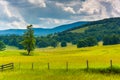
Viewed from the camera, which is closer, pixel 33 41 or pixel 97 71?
Answer: pixel 97 71

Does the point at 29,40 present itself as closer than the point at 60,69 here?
No

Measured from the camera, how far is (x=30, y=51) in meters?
154

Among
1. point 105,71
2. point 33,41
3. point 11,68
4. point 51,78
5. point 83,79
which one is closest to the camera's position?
point 83,79

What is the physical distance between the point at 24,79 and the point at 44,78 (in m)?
2.69

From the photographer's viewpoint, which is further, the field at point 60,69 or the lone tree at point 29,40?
the lone tree at point 29,40

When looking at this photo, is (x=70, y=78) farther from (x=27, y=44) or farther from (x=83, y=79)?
(x=27, y=44)

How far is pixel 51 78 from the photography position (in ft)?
135

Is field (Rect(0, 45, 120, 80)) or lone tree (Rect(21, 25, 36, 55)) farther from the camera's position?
lone tree (Rect(21, 25, 36, 55))

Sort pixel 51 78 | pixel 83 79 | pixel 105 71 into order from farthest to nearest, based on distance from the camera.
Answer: pixel 105 71
pixel 51 78
pixel 83 79

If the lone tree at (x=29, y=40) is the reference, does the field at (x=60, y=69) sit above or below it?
below

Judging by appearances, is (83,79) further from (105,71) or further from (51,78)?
(105,71)

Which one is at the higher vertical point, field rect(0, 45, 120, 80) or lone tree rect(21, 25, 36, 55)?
lone tree rect(21, 25, 36, 55)

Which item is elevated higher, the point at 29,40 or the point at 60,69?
the point at 29,40

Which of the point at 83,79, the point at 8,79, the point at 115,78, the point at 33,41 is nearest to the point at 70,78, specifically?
the point at 83,79
